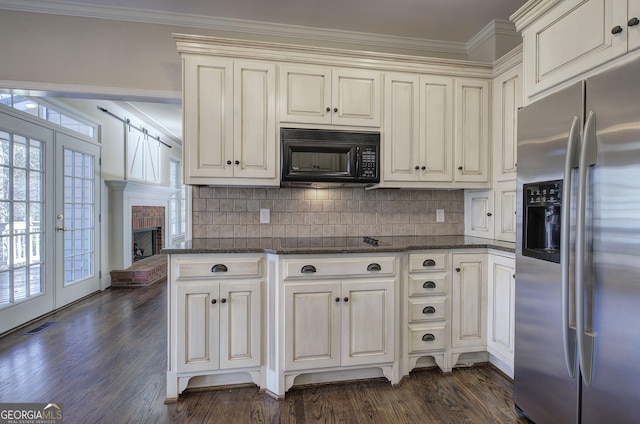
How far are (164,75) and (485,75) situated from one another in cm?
261

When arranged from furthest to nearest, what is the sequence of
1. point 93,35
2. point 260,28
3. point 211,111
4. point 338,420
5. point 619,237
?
point 260,28, point 93,35, point 211,111, point 338,420, point 619,237

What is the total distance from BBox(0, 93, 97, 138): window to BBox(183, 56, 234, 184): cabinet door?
1.67m

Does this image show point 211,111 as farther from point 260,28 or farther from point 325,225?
point 325,225

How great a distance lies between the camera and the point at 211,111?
214 centimetres

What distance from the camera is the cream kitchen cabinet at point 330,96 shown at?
2.21m

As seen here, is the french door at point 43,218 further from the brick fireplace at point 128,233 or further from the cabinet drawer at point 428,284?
the cabinet drawer at point 428,284

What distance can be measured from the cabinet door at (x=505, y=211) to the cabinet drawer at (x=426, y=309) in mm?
740

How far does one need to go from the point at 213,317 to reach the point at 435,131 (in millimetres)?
2135

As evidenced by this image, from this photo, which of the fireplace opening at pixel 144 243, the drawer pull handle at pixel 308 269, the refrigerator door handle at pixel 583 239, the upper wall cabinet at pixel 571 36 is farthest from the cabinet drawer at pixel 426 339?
the fireplace opening at pixel 144 243

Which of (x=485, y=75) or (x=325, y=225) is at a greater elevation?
(x=485, y=75)

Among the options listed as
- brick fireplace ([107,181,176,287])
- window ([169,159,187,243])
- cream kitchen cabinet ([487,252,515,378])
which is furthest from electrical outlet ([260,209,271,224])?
window ([169,159,187,243])

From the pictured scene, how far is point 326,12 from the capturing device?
2395mm

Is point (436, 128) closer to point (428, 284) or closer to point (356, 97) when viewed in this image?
point (356, 97)

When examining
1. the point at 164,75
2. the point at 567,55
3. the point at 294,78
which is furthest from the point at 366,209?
the point at 164,75
